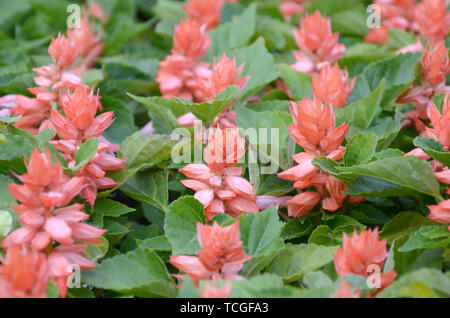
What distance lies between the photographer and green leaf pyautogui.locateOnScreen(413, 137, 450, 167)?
114 cm

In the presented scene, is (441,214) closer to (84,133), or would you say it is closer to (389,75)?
(389,75)

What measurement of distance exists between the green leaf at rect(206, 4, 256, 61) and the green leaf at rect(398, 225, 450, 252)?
3.20 ft

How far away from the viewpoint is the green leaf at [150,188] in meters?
1.34

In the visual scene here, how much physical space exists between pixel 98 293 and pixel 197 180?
294 millimetres

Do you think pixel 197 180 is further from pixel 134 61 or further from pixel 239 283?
pixel 134 61

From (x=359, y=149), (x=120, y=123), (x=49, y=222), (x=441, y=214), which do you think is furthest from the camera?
(x=120, y=123)

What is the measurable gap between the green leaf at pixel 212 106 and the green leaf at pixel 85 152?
25 centimetres

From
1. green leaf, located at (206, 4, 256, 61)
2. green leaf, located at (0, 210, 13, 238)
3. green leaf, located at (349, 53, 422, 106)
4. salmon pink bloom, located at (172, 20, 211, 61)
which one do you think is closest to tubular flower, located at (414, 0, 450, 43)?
green leaf, located at (349, 53, 422, 106)

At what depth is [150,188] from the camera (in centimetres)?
138

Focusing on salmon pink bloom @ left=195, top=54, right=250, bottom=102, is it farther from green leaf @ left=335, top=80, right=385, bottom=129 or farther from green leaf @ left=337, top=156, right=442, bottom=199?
green leaf @ left=337, top=156, right=442, bottom=199

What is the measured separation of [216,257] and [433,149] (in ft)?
1.56

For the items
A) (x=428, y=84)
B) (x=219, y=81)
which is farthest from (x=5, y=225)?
(x=428, y=84)

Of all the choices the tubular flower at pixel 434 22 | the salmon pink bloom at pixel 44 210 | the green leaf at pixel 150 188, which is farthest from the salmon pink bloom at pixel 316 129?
the tubular flower at pixel 434 22

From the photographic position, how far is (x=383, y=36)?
6.67 feet
